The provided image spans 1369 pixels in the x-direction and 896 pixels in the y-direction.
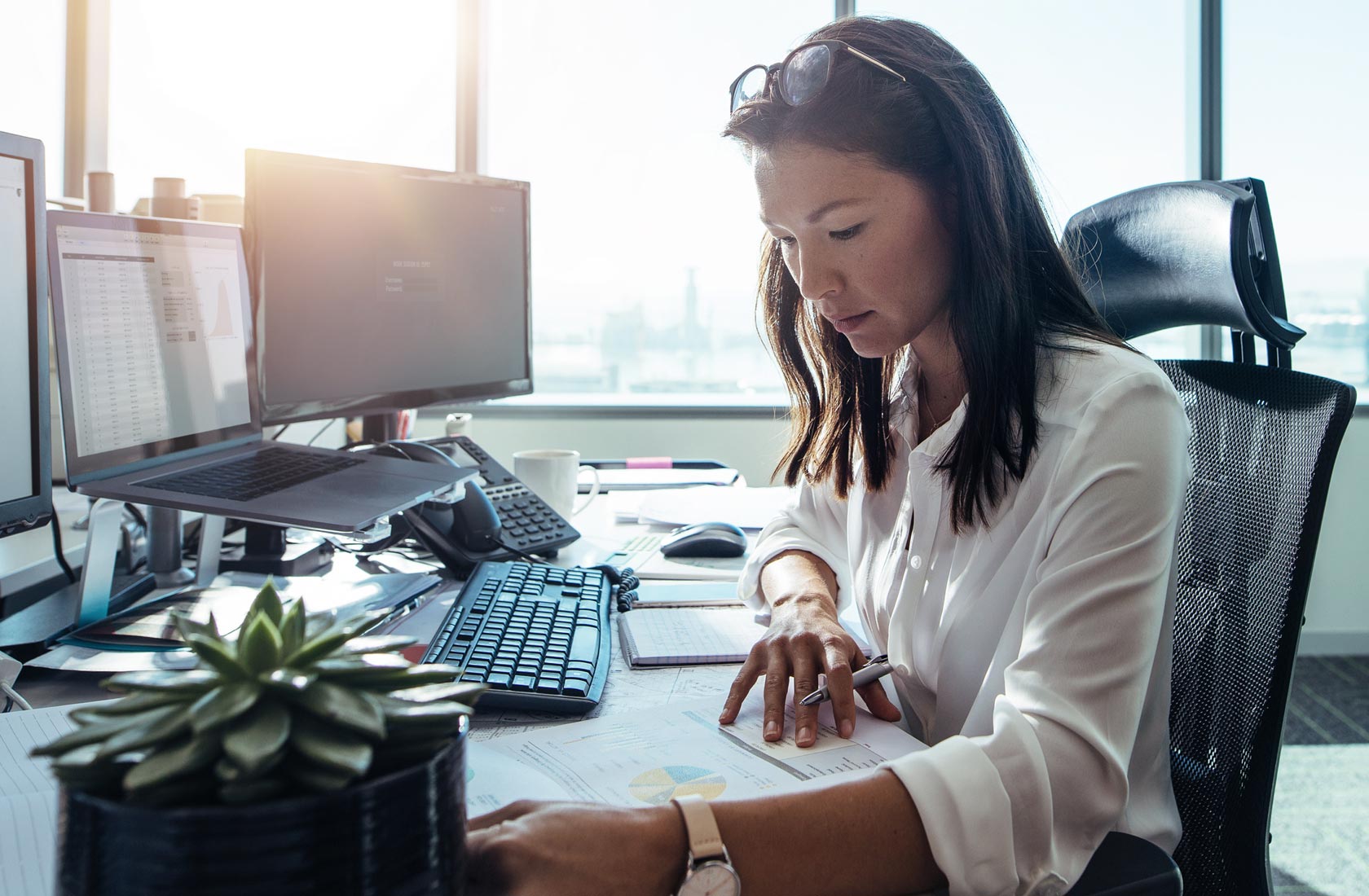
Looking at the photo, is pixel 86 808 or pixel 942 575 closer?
pixel 86 808

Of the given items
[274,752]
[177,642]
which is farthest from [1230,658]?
[177,642]

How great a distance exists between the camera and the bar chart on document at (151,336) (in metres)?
1.00

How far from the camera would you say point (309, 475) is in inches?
48.3

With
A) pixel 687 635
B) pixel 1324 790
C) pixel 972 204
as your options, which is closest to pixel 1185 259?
pixel 972 204

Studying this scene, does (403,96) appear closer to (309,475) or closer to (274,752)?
(309,475)

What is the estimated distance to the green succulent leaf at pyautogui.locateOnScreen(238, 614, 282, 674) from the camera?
0.38 m

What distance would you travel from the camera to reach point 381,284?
1.51 metres

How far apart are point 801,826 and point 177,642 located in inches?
24.8

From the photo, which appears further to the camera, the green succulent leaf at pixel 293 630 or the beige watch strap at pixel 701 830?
the beige watch strap at pixel 701 830

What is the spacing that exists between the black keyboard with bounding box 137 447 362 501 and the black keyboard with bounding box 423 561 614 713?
255 mm

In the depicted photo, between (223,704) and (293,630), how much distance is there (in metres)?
0.05

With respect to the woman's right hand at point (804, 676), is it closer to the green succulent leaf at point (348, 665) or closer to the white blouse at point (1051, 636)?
the white blouse at point (1051, 636)

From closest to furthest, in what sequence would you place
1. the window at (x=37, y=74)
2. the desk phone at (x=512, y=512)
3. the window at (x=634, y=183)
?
the desk phone at (x=512, y=512) → the window at (x=37, y=74) → the window at (x=634, y=183)

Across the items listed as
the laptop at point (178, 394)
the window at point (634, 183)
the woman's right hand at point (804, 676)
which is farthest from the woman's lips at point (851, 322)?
the window at point (634, 183)
